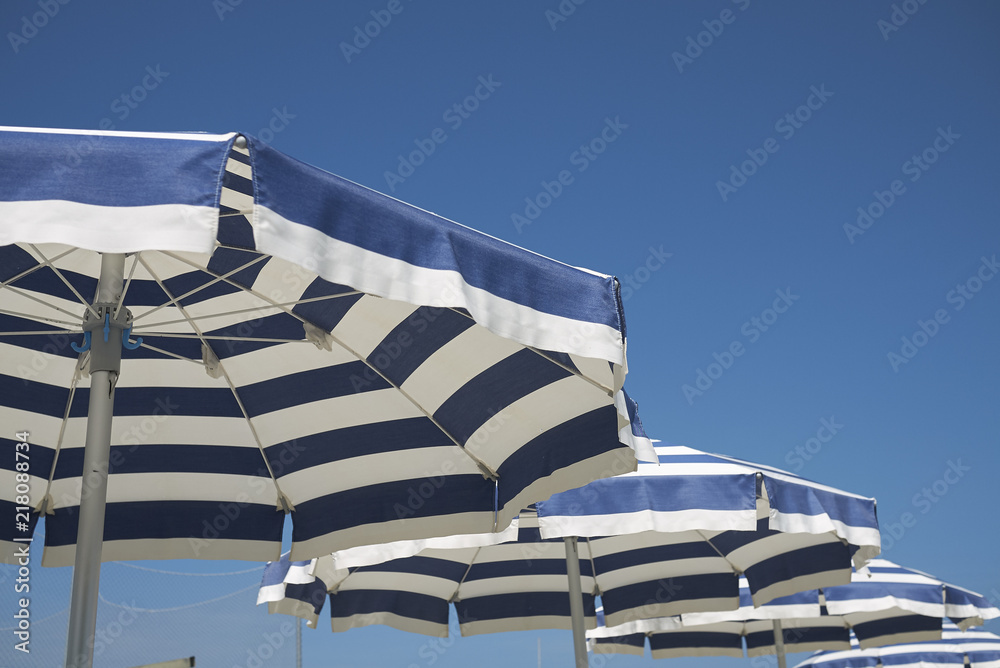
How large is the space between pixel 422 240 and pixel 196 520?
7.35ft

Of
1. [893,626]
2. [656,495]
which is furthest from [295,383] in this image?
[893,626]

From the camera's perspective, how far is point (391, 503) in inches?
141

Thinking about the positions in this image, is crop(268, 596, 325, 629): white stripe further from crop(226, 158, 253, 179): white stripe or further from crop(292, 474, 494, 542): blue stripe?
crop(226, 158, 253, 179): white stripe

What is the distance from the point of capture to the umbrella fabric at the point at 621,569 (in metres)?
5.00

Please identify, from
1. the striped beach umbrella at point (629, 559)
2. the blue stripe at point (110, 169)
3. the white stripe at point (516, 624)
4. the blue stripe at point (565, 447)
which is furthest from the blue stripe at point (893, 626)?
the blue stripe at point (110, 169)

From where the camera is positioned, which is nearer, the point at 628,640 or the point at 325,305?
the point at 325,305

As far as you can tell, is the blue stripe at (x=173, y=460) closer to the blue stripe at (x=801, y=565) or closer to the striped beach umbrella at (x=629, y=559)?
the striped beach umbrella at (x=629, y=559)

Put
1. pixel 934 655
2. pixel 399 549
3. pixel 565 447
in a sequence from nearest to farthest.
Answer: pixel 565 447 < pixel 399 549 < pixel 934 655

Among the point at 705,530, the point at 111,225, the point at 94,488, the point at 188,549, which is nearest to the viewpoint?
the point at 111,225

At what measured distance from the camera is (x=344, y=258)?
1.87m

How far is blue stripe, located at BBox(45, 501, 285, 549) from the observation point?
3621mm

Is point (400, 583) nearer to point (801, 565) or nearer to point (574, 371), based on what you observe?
point (801, 565)

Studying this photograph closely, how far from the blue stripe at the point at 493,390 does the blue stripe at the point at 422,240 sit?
0.63 m

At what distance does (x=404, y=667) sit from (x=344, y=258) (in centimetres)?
888
